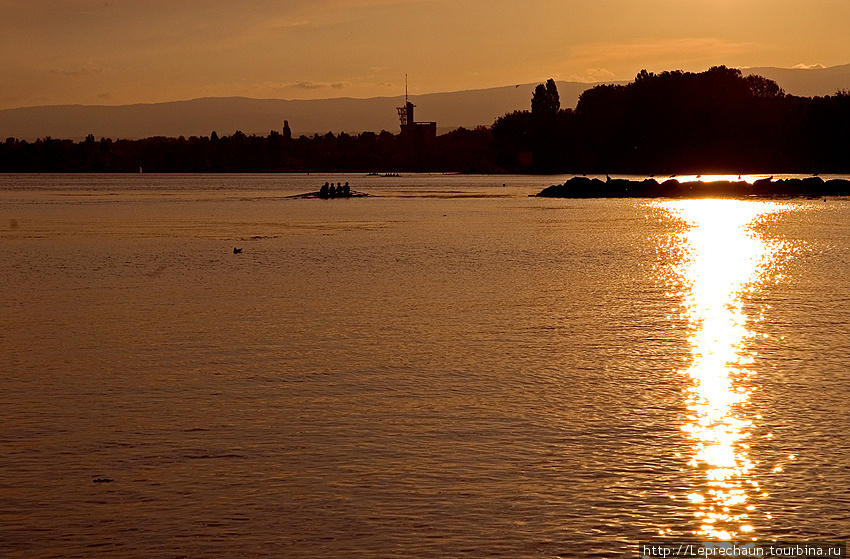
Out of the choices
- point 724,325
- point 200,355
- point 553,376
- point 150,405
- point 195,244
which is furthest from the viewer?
point 195,244

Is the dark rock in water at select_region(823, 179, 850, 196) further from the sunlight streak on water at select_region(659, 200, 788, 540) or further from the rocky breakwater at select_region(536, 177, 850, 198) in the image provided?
the sunlight streak on water at select_region(659, 200, 788, 540)

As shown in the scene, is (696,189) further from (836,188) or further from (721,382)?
(721,382)

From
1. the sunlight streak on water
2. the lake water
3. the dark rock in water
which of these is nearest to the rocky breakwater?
the dark rock in water

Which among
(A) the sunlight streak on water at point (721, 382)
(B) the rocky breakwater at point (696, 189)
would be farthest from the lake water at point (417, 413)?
(B) the rocky breakwater at point (696, 189)

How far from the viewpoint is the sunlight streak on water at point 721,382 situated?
8734 mm

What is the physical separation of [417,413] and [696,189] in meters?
109

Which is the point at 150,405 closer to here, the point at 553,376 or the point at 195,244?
the point at 553,376

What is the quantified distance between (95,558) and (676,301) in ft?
59.7

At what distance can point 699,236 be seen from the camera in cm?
5006

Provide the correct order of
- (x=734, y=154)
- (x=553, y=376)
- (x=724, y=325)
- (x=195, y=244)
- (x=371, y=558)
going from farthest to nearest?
(x=734, y=154), (x=195, y=244), (x=724, y=325), (x=553, y=376), (x=371, y=558)

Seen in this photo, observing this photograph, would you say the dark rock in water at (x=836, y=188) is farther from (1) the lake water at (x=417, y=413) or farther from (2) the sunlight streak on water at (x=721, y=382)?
(1) the lake water at (x=417, y=413)

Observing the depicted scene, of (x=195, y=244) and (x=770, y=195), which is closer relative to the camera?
(x=195, y=244)

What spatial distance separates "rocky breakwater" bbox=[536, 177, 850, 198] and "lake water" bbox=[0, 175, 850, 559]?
8105 centimetres

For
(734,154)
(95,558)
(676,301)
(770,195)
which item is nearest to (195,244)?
(676,301)
